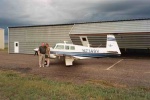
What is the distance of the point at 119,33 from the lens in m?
26.9

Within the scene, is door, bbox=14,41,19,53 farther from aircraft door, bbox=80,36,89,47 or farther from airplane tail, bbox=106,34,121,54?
airplane tail, bbox=106,34,121,54

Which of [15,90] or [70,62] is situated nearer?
[15,90]

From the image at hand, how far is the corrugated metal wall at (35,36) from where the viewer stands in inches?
1342

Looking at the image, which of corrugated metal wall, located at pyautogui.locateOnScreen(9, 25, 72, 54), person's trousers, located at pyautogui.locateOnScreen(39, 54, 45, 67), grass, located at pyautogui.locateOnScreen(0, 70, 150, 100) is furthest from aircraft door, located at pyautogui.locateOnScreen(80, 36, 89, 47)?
grass, located at pyautogui.locateOnScreen(0, 70, 150, 100)

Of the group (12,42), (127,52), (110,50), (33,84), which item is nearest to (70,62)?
(110,50)

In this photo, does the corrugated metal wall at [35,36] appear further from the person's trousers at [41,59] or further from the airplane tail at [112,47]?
the person's trousers at [41,59]

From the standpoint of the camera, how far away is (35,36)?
121 feet

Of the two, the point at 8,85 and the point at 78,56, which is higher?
the point at 78,56

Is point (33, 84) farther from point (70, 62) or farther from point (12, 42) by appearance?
point (12, 42)

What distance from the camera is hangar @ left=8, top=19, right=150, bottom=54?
2717cm

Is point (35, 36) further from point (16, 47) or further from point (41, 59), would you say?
point (41, 59)

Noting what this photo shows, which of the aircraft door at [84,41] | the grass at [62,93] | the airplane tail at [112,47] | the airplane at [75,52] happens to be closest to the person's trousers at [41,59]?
the airplane at [75,52]

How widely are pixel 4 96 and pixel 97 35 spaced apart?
69.7 ft

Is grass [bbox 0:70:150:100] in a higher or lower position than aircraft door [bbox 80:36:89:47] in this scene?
lower
